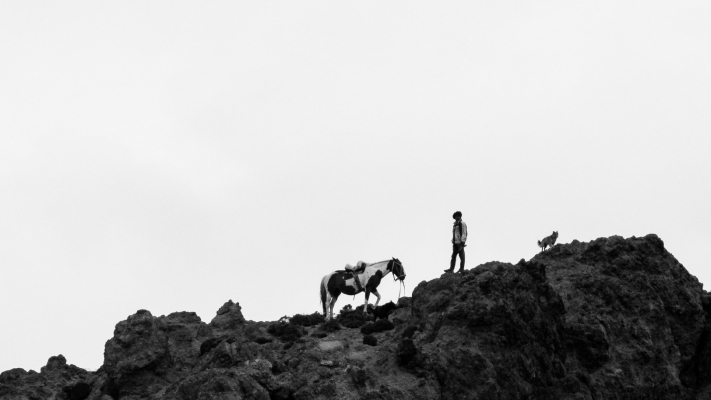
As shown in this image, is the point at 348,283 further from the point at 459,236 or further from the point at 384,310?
the point at 459,236

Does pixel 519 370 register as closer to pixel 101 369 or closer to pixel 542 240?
pixel 542 240

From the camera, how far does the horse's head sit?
2032 inches

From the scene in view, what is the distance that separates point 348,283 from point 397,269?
3.24m

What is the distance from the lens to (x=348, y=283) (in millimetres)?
50250

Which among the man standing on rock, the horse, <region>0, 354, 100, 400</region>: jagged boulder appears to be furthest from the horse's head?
<region>0, 354, 100, 400</region>: jagged boulder

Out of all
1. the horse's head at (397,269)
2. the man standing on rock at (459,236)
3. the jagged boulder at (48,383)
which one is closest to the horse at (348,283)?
the horse's head at (397,269)

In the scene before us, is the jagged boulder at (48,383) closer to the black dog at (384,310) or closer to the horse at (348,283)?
the horse at (348,283)

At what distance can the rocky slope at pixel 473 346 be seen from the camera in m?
37.7

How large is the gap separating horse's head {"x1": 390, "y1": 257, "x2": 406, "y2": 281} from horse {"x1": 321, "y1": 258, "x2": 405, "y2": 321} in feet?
0.36

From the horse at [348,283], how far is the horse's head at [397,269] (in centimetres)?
11

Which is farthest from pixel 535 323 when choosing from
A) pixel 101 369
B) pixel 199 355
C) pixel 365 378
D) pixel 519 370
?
pixel 101 369

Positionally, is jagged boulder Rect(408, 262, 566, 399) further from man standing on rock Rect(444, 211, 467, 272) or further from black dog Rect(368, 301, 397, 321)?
black dog Rect(368, 301, 397, 321)

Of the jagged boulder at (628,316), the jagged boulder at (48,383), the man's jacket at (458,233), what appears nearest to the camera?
the jagged boulder at (628,316)

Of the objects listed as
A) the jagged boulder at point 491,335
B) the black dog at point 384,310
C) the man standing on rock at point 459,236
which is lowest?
the jagged boulder at point 491,335
